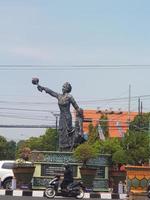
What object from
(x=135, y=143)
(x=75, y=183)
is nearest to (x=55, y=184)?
(x=75, y=183)

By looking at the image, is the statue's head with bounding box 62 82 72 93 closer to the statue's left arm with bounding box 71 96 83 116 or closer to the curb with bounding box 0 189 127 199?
the statue's left arm with bounding box 71 96 83 116

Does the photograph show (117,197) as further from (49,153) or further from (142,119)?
(142,119)

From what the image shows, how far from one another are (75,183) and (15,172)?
4.31 metres

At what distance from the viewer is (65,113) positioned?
1005 inches

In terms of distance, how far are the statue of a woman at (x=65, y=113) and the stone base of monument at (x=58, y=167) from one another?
1.12 m

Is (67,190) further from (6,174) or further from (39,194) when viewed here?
(6,174)

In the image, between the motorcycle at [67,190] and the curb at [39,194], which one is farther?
the curb at [39,194]

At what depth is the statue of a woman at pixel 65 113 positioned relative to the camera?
25.3 m

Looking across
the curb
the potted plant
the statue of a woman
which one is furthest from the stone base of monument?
the curb

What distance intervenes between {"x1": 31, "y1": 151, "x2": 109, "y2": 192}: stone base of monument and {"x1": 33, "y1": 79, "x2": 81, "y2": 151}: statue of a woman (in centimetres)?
112

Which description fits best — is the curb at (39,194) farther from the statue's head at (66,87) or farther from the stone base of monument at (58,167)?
the statue's head at (66,87)

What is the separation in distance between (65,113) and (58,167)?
250 centimetres

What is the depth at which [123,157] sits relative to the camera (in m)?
27.8

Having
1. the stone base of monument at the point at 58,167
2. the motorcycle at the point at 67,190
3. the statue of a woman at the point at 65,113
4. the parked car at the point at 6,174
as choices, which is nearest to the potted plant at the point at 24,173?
the stone base of monument at the point at 58,167
